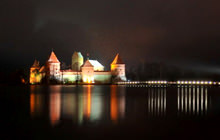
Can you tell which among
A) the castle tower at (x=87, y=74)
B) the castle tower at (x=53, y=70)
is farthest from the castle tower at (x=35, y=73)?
the castle tower at (x=87, y=74)

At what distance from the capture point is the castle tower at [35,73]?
65.9m

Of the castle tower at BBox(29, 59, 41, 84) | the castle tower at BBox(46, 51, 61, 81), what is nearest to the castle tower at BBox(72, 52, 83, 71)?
the castle tower at BBox(46, 51, 61, 81)

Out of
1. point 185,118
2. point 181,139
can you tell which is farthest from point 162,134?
point 185,118

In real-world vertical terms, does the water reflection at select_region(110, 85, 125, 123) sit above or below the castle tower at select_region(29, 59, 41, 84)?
below

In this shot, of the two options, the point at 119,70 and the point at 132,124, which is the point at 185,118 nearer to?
the point at 132,124

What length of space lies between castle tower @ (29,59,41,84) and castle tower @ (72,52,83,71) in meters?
9.19

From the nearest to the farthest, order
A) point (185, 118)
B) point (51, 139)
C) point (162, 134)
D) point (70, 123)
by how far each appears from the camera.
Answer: point (51, 139) < point (162, 134) < point (70, 123) < point (185, 118)

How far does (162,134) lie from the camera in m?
7.68

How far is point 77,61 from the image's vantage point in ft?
226

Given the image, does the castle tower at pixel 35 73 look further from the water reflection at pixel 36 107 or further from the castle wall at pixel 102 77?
the water reflection at pixel 36 107

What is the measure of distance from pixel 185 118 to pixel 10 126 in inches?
246

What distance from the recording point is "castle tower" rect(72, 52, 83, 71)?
68738mm

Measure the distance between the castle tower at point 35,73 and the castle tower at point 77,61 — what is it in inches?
362

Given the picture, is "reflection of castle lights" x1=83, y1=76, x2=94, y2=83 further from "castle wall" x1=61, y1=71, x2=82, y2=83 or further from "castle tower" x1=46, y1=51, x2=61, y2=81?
"castle tower" x1=46, y1=51, x2=61, y2=81
